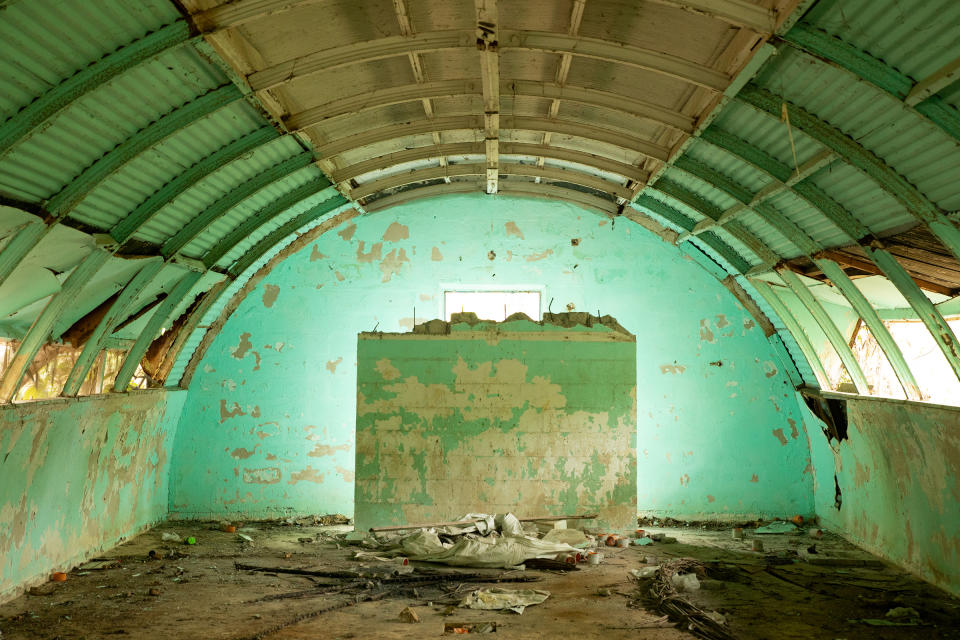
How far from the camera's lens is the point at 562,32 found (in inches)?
251

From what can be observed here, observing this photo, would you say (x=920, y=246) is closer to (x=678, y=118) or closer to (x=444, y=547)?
(x=678, y=118)

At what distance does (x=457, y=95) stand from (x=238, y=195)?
265 cm

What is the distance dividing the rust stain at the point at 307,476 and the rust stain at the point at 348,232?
3362 mm

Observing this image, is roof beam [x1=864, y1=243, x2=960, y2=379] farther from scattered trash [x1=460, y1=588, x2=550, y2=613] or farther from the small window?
the small window

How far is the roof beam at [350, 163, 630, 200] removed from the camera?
33.4 feet

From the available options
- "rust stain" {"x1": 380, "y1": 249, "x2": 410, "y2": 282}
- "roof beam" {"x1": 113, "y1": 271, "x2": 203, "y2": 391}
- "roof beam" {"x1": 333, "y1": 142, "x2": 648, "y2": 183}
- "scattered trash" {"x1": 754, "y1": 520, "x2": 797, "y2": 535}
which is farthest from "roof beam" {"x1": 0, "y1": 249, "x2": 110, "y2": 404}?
"scattered trash" {"x1": 754, "y1": 520, "x2": 797, "y2": 535}

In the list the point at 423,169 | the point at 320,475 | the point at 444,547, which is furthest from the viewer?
the point at 320,475

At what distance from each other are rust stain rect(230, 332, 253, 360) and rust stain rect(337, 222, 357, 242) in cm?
200

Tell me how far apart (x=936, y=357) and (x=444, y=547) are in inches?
231

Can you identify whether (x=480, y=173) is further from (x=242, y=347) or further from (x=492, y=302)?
(x=242, y=347)

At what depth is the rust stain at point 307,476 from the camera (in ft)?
36.4

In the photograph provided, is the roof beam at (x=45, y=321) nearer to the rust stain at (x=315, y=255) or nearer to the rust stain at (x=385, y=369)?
the rust stain at (x=385, y=369)

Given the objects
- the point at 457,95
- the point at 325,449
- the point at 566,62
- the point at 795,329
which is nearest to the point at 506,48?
the point at 566,62

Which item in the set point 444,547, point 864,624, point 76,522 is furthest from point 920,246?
point 76,522
